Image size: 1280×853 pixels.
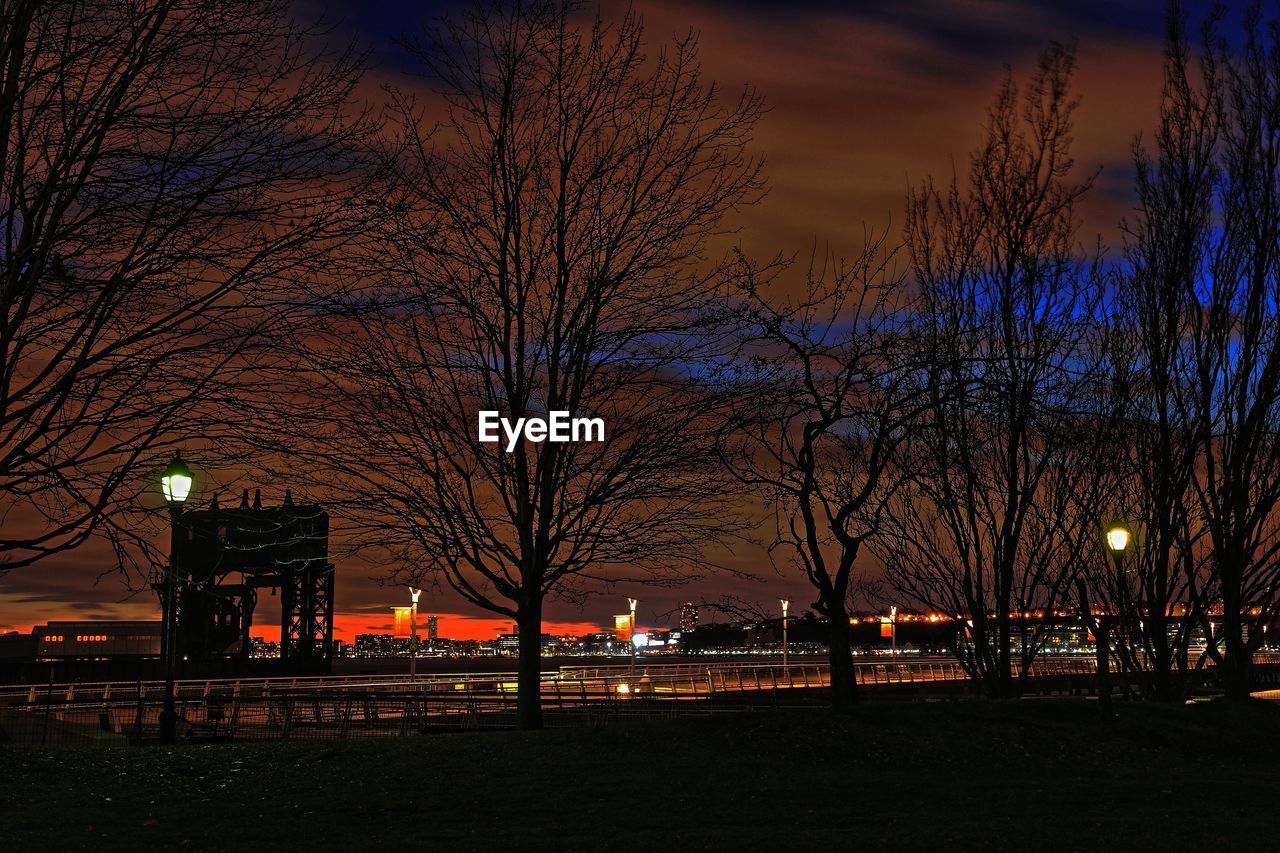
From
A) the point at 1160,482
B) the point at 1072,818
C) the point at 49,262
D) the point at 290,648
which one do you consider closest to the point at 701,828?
the point at 1072,818

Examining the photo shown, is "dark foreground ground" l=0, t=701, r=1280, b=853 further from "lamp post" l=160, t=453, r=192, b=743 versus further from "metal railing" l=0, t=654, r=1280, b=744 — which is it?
"metal railing" l=0, t=654, r=1280, b=744

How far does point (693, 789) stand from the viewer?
12320 millimetres

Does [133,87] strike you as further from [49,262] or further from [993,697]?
[993,697]

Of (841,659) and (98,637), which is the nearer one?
(841,659)

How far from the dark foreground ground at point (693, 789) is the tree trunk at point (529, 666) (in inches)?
76.6

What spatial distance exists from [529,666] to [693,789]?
6.80 meters

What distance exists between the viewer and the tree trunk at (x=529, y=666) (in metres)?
18.2

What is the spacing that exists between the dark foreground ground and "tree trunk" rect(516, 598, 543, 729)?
1.94 meters

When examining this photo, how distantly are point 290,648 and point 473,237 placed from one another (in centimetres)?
6338

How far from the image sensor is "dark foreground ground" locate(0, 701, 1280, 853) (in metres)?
10.0

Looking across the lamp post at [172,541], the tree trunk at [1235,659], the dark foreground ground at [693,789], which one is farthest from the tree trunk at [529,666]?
the tree trunk at [1235,659]

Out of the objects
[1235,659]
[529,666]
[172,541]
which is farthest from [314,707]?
[1235,659]

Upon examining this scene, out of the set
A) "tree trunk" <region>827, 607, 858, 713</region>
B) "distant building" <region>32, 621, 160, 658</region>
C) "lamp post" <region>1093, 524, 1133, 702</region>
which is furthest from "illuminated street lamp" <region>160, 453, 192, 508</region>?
"distant building" <region>32, 621, 160, 658</region>

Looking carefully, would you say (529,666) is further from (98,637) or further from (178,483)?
(98,637)
